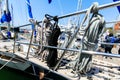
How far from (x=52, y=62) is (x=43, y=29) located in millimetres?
1170

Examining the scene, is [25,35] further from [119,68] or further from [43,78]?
[119,68]

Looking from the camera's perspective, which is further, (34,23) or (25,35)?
(25,35)

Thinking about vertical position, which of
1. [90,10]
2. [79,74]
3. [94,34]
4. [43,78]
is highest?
[90,10]

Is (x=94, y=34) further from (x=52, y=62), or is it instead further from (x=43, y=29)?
(x=43, y=29)

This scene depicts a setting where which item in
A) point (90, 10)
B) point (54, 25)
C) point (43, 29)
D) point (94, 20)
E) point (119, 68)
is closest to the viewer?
point (90, 10)

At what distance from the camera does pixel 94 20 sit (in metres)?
4.83

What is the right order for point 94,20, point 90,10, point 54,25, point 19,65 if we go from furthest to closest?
point 19,65 < point 54,25 < point 94,20 < point 90,10

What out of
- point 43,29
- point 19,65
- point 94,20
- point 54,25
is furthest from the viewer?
point 19,65

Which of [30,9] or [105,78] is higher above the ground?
[30,9]

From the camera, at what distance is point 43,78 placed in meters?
6.74

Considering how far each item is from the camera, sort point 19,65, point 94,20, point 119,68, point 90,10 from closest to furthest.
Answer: point 90,10 < point 94,20 < point 119,68 < point 19,65

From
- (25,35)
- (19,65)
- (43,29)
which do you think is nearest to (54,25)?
(43,29)

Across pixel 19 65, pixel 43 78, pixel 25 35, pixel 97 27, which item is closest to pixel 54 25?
pixel 97 27

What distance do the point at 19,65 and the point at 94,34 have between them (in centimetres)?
440
